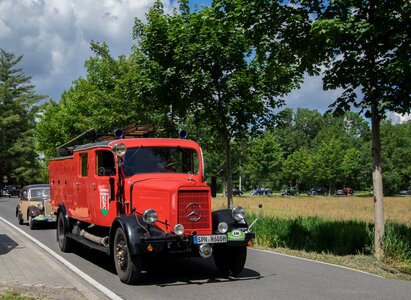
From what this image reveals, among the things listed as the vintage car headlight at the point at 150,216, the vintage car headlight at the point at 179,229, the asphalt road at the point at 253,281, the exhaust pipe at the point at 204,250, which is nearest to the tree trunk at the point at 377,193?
the asphalt road at the point at 253,281

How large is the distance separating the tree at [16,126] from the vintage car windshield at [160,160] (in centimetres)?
7149

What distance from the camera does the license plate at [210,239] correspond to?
7.98m

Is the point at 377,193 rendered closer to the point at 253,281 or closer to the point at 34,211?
the point at 253,281

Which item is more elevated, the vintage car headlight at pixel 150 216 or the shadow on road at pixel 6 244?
the vintage car headlight at pixel 150 216

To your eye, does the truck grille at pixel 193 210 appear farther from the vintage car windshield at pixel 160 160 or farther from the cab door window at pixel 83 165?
the cab door window at pixel 83 165

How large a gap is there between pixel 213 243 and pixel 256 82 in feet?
24.7

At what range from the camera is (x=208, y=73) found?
14.2 meters

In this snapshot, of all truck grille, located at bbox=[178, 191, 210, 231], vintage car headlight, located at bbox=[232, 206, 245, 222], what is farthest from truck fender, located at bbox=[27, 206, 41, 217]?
truck grille, located at bbox=[178, 191, 210, 231]

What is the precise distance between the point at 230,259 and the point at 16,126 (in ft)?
253

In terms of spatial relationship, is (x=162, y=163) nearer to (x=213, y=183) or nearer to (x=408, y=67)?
(x=213, y=183)

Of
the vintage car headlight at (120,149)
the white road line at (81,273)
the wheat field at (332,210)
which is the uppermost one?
the vintage car headlight at (120,149)

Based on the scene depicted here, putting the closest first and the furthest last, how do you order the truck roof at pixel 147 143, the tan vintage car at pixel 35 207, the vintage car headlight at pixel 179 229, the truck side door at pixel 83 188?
1. the vintage car headlight at pixel 179 229
2. the truck roof at pixel 147 143
3. the truck side door at pixel 83 188
4. the tan vintage car at pixel 35 207

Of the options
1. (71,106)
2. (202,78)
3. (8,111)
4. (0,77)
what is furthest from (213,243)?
(0,77)

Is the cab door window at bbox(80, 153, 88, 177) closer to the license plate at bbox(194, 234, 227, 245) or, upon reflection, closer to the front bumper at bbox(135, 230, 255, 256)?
the front bumper at bbox(135, 230, 255, 256)
